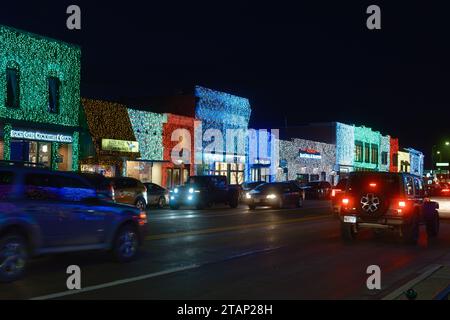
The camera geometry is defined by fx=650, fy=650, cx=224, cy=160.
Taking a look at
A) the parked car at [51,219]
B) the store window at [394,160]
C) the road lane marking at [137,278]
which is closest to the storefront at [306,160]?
the store window at [394,160]

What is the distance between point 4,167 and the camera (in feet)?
34.5

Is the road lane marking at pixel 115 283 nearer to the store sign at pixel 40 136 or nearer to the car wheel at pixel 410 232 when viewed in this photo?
the car wheel at pixel 410 232

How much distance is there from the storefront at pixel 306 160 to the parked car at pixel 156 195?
81.9 ft

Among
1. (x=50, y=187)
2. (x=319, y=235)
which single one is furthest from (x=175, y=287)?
(x=319, y=235)

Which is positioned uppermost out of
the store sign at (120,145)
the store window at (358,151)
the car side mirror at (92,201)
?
Answer: the store window at (358,151)

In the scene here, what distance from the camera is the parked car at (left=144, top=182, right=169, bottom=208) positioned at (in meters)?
32.8

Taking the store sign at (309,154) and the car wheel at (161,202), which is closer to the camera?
the car wheel at (161,202)

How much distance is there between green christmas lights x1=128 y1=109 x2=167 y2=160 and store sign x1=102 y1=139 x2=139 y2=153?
993mm

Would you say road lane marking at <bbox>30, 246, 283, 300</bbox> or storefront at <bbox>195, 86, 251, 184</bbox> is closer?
road lane marking at <bbox>30, 246, 283, 300</bbox>

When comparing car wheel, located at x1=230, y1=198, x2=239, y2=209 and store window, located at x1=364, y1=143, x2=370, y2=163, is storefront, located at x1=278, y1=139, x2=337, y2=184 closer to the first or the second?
store window, located at x1=364, y1=143, x2=370, y2=163

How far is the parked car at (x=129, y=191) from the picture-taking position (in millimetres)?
27016

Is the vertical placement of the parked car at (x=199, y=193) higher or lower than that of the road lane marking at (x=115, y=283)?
higher

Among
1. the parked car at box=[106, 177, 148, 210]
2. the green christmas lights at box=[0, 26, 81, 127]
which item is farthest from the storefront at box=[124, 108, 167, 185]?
the parked car at box=[106, 177, 148, 210]
